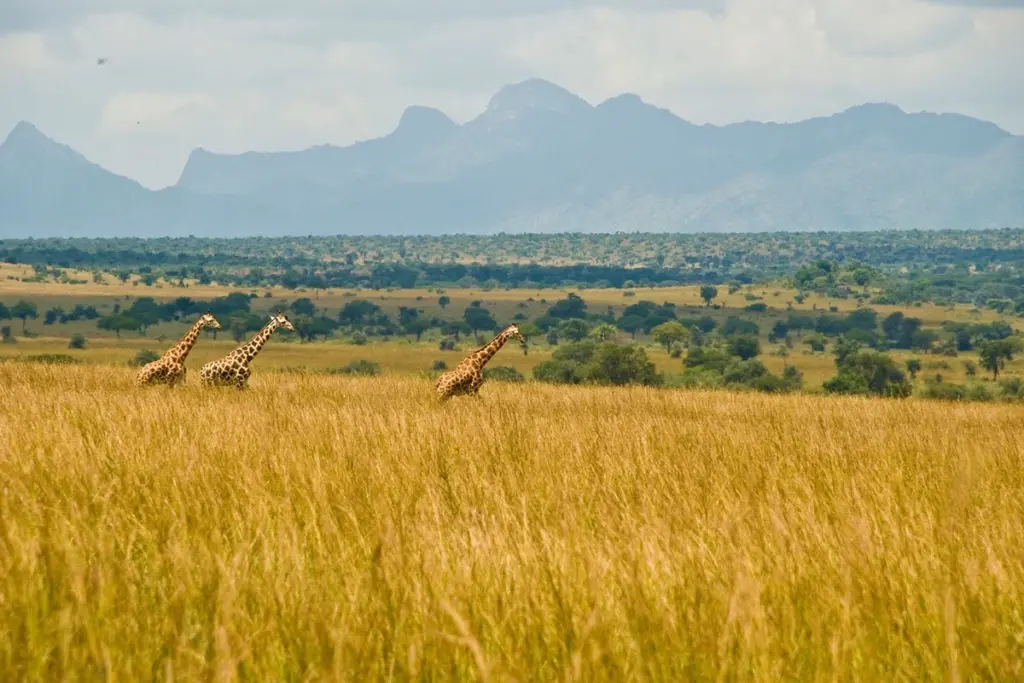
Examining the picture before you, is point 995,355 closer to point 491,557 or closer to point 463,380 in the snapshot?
point 463,380

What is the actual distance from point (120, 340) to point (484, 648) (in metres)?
90.6

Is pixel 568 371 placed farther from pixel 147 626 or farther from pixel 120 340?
pixel 147 626

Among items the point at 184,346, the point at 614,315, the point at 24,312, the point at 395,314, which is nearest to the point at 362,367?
the point at 184,346

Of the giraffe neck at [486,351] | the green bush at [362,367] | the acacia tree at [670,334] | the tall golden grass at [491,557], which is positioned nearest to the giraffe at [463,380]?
the giraffe neck at [486,351]

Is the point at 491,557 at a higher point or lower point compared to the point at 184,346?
higher

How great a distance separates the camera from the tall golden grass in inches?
184

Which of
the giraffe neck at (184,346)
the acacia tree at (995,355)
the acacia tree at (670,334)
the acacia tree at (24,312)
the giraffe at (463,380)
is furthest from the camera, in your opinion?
the acacia tree at (24,312)

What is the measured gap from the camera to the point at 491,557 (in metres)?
5.88

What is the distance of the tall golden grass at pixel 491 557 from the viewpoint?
15.3 ft

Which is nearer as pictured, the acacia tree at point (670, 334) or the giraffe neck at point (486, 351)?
the giraffe neck at point (486, 351)

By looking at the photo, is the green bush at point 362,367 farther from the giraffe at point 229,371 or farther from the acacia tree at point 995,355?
the giraffe at point 229,371

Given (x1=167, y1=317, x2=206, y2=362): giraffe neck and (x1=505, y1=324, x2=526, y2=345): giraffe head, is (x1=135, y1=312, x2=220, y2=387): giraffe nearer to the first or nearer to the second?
(x1=167, y1=317, x2=206, y2=362): giraffe neck

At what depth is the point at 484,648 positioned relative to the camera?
4852 mm

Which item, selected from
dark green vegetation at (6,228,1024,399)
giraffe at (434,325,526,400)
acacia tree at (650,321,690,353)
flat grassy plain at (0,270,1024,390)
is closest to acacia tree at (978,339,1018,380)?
dark green vegetation at (6,228,1024,399)
